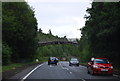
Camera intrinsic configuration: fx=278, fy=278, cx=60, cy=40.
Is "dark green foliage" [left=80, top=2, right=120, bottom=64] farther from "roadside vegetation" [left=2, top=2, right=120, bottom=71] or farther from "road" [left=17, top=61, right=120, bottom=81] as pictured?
"road" [left=17, top=61, right=120, bottom=81]

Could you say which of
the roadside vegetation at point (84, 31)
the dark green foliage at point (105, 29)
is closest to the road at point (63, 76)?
the roadside vegetation at point (84, 31)

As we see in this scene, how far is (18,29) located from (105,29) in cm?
2065

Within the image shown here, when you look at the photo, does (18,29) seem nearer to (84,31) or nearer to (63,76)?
(84,31)

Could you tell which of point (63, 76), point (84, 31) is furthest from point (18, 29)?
point (63, 76)

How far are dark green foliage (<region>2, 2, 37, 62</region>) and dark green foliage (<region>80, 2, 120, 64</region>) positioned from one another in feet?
40.8

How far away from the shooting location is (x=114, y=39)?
34.6 m

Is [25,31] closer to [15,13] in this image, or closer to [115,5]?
[15,13]

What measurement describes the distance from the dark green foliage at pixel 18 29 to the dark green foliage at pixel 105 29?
40.8 feet

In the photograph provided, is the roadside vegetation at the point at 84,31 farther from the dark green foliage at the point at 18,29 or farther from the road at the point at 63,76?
the road at the point at 63,76

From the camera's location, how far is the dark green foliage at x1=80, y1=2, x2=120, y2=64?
1185 inches

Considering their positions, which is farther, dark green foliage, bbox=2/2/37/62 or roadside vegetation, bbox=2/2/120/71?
dark green foliage, bbox=2/2/37/62

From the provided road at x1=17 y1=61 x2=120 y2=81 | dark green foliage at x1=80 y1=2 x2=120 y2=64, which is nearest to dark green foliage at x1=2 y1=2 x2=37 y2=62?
dark green foliage at x1=80 y1=2 x2=120 y2=64

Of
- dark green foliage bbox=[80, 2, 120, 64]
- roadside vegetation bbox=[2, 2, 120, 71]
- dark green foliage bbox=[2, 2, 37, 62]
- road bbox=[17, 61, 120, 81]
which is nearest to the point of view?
road bbox=[17, 61, 120, 81]

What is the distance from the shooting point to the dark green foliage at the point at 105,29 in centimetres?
3009
